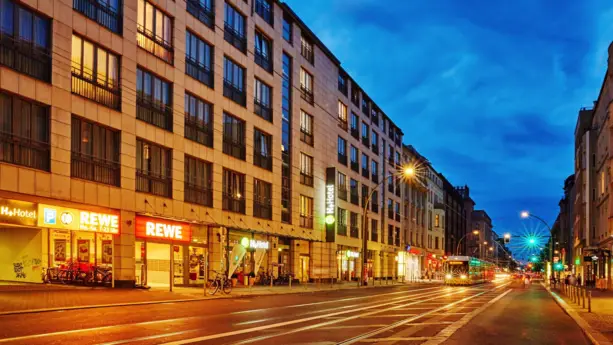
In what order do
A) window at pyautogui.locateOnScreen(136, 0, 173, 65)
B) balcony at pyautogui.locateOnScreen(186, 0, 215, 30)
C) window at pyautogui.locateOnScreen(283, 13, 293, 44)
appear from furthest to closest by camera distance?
1. window at pyautogui.locateOnScreen(283, 13, 293, 44)
2. balcony at pyautogui.locateOnScreen(186, 0, 215, 30)
3. window at pyautogui.locateOnScreen(136, 0, 173, 65)

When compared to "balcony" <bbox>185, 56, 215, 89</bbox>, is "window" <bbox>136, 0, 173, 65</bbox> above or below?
above

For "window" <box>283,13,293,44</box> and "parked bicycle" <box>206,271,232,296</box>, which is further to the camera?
"window" <box>283,13,293,44</box>

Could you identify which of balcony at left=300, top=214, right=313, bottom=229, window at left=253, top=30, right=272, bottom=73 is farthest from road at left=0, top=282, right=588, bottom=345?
balcony at left=300, top=214, right=313, bottom=229

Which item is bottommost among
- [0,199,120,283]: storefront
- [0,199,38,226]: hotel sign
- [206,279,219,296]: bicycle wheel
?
[206,279,219,296]: bicycle wheel

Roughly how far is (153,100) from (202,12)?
7772 millimetres

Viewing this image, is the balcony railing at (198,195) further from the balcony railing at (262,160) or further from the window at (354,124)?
the window at (354,124)

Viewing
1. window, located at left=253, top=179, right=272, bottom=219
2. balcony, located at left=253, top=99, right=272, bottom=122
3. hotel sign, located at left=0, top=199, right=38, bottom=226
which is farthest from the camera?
balcony, located at left=253, top=99, right=272, bottom=122

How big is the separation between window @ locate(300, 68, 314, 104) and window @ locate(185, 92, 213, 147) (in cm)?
1547

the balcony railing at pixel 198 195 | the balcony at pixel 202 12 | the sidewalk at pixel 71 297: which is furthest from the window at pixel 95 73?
the sidewalk at pixel 71 297

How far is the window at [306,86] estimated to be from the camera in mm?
53906

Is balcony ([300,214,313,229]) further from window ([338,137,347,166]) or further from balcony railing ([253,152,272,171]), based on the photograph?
window ([338,137,347,166])

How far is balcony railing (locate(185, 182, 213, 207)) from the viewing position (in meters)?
→ 37.0

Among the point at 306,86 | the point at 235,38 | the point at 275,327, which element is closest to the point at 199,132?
the point at 235,38

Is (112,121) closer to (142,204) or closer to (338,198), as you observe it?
(142,204)
